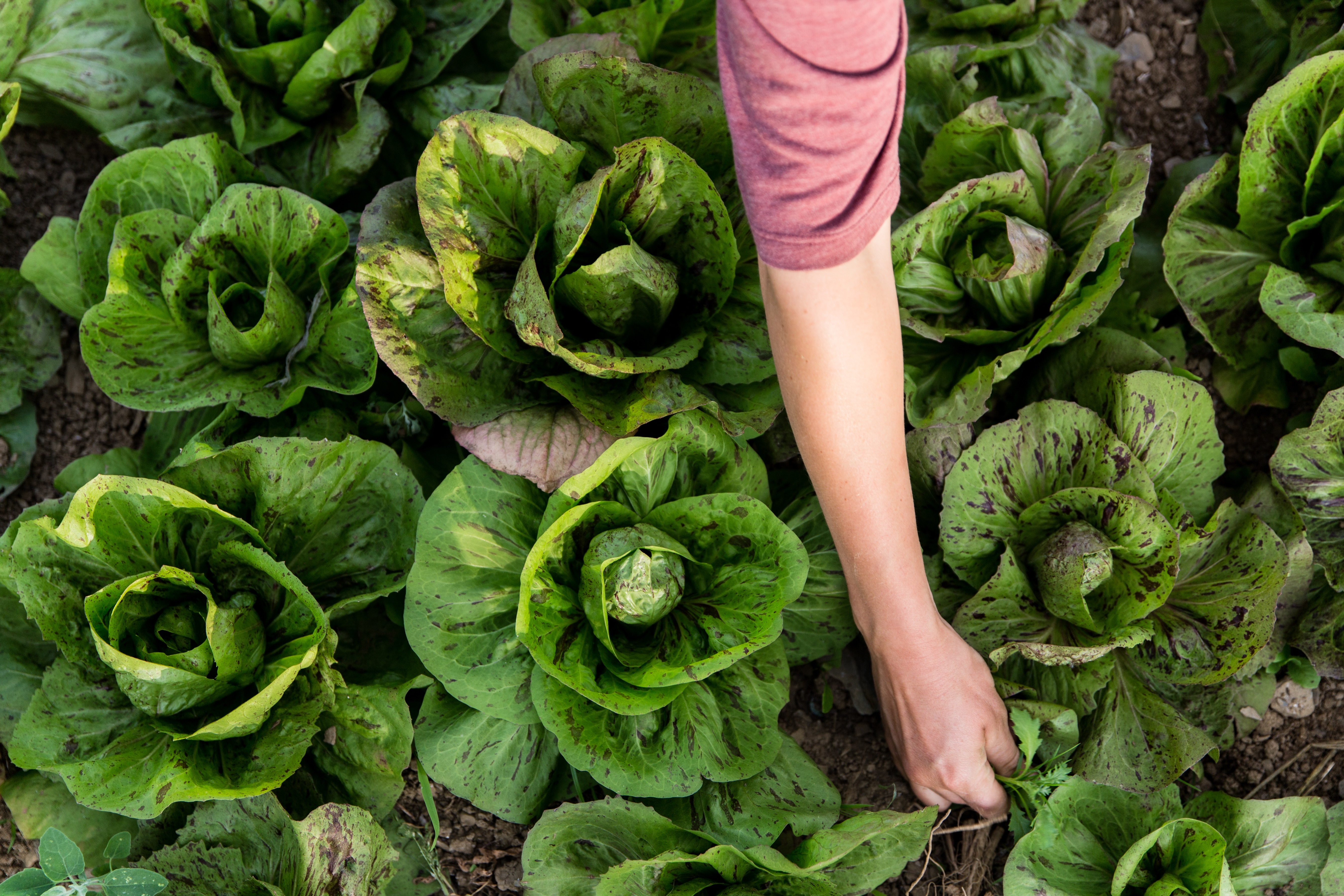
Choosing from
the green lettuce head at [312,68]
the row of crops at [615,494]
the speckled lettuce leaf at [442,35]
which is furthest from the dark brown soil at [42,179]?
the speckled lettuce leaf at [442,35]

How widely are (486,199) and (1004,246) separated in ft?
3.40

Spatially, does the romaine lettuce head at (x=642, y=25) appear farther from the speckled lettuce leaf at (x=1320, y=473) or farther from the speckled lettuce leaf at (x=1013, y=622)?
the speckled lettuce leaf at (x=1320, y=473)

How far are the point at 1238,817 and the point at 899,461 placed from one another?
1083mm

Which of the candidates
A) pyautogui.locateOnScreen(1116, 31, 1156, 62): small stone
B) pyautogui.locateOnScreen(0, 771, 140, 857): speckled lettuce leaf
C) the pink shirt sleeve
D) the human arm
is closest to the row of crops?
pyautogui.locateOnScreen(0, 771, 140, 857): speckled lettuce leaf

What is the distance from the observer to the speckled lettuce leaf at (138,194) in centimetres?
209

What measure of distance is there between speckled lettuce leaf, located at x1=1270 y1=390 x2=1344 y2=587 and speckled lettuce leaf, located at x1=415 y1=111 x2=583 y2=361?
1.55 meters

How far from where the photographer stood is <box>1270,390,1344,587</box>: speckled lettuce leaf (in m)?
1.92

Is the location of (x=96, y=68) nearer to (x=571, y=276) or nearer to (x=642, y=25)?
(x=642, y=25)

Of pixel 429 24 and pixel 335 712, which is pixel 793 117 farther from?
pixel 429 24

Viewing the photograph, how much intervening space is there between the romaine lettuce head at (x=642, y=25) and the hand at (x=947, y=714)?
1336mm

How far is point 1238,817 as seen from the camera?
192 cm

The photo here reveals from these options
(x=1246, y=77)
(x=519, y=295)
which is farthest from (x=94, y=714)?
(x=1246, y=77)

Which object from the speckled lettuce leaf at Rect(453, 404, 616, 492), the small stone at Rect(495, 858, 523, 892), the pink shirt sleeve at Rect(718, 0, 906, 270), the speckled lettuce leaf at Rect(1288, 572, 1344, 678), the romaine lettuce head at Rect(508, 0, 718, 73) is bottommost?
the small stone at Rect(495, 858, 523, 892)

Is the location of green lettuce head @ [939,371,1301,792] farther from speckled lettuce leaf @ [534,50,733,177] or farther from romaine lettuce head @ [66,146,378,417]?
romaine lettuce head @ [66,146,378,417]
